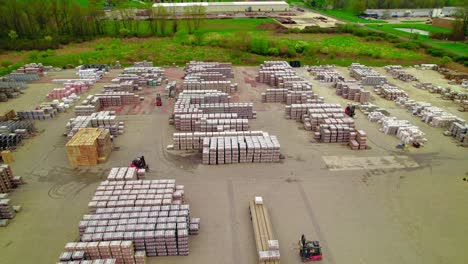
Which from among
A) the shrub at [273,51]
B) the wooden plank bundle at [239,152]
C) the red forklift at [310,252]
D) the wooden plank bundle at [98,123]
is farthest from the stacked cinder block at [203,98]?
the shrub at [273,51]

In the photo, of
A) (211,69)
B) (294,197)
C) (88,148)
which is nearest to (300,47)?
(211,69)

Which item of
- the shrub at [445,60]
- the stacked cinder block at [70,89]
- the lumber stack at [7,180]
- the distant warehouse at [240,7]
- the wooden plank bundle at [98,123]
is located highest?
the distant warehouse at [240,7]

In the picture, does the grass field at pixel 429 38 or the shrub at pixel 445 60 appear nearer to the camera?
the shrub at pixel 445 60

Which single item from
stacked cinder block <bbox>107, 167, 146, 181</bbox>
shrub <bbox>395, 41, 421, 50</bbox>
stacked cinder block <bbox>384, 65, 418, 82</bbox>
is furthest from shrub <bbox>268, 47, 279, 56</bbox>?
stacked cinder block <bbox>107, 167, 146, 181</bbox>

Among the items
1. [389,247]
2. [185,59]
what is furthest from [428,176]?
[185,59]

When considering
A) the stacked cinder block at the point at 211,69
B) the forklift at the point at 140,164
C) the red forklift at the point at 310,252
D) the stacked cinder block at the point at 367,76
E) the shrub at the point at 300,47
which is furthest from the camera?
the shrub at the point at 300,47

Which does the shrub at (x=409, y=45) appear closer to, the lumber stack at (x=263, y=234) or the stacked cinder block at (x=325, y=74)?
the stacked cinder block at (x=325, y=74)

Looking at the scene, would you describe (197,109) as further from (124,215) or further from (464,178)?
(464,178)

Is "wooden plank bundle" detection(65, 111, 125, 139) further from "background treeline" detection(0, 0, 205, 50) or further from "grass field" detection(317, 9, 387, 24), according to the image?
"grass field" detection(317, 9, 387, 24)
